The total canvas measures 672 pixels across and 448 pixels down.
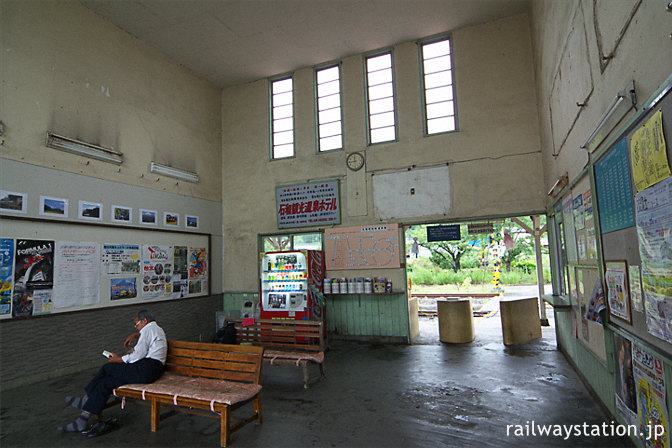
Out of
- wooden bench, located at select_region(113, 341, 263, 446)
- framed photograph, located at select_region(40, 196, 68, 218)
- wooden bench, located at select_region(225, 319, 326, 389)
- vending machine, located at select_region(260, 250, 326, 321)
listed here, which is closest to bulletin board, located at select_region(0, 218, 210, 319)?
framed photograph, located at select_region(40, 196, 68, 218)

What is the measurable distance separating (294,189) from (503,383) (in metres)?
5.42

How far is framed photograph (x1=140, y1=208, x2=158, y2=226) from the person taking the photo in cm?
696

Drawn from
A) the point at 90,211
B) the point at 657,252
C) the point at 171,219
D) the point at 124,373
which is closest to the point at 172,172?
the point at 171,219

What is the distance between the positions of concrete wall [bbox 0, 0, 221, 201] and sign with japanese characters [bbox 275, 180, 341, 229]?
1.75 m

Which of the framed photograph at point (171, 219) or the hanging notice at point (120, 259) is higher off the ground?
the framed photograph at point (171, 219)

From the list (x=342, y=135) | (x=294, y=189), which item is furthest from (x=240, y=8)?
(x=294, y=189)

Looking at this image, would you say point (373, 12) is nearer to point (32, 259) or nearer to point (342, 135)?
point (342, 135)

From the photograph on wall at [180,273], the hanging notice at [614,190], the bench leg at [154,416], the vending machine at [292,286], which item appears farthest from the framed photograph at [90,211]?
the hanging notice at [614,190]

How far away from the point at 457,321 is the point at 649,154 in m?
5.28

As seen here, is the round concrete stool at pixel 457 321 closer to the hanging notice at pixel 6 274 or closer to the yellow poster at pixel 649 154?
the yellow poster at pixel 649 154

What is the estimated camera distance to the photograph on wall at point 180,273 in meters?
7.50

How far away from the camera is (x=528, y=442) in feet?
10.5

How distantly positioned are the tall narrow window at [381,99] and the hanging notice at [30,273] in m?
5.90

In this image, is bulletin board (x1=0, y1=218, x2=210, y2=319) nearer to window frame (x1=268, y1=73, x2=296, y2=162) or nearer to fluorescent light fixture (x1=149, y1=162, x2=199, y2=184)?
fluorescent light fixture (x1=149, y1=162, x2=199, y2=184)
